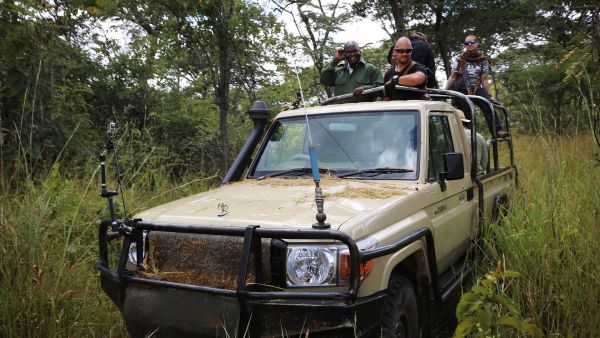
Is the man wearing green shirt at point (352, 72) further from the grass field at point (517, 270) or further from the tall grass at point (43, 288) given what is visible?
the tall grass at point (43, 288)

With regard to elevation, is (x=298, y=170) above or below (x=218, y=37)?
below

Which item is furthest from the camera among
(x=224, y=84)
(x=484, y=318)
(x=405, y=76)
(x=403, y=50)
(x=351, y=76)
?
(x=224, y=84)

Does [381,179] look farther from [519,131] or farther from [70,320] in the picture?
[519,131]

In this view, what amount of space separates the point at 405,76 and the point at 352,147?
1.72 metres

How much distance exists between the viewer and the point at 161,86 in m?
10.9

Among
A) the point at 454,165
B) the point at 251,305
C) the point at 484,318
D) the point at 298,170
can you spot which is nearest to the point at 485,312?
the point at 484,318

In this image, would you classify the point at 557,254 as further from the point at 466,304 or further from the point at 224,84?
the point at 224,84

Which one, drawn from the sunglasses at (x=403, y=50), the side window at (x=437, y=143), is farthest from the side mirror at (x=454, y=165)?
the sunglasses at (x=403, y=50)

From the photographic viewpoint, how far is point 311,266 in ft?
8.61

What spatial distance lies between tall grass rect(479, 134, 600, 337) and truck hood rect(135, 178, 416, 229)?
0.99m

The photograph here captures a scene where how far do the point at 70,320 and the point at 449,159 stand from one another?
2.93m

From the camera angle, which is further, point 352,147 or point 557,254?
point 352,147

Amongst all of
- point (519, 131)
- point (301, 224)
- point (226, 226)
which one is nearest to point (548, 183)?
point (301, 224)

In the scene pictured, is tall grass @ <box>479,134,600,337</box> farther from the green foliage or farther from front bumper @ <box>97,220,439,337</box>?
front bumper @ <box>97,220,439,337</box>
